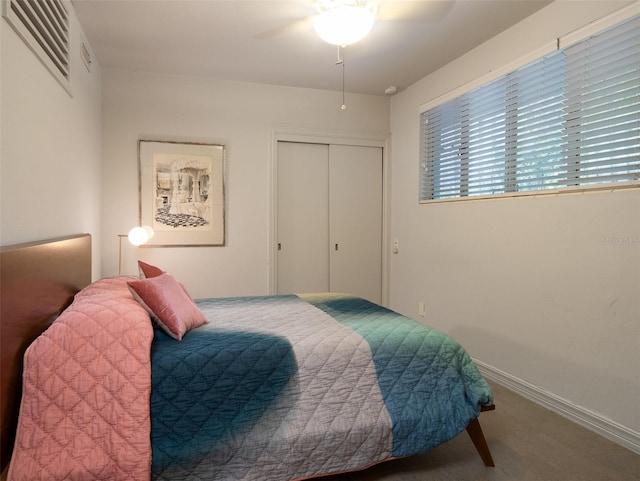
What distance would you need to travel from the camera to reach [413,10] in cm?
247

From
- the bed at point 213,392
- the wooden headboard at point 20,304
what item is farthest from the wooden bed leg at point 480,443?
the wooden headboard at point 20,304

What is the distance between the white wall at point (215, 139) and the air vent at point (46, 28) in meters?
1.25

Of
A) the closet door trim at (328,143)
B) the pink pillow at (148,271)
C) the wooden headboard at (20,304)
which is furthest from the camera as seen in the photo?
the closet door trim at (328,143)

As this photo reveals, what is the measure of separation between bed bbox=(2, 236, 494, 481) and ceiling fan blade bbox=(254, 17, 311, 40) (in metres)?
1.87

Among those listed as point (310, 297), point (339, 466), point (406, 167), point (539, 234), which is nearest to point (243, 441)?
point (339, 466)

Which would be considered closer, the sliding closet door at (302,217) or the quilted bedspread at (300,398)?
the quilted bedspread at (300,398)

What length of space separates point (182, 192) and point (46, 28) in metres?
1.89

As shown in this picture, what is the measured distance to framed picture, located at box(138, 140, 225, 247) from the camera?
11.7 ft

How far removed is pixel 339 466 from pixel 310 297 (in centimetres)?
129

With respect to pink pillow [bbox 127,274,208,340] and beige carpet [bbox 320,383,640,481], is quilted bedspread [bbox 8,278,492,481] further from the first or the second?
beige carpet [bbox 320,383,640,481]

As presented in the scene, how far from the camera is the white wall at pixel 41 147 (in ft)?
4.63

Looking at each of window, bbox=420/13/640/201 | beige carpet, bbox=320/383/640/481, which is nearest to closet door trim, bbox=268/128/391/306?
window, bbox=420/13/640/201

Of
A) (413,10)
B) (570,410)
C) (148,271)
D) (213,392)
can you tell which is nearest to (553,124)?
(413,10)

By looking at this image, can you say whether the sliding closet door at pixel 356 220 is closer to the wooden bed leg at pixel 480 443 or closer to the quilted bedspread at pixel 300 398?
the quilted bedspread at pixel 300 398
